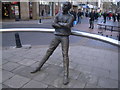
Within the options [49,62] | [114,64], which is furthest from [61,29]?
[114,64]

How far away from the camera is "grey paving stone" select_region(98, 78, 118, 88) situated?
3619 mm

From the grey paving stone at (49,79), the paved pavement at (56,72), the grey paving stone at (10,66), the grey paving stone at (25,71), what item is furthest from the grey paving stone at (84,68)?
the grey paving stone at (10,66)

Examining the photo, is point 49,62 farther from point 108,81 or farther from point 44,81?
point 108,81

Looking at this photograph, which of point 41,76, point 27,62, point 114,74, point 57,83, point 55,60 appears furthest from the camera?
point 55,60

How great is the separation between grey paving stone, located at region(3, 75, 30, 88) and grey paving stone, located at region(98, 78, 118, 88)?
1.81 m

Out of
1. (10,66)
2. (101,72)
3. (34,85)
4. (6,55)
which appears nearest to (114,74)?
(101,72)

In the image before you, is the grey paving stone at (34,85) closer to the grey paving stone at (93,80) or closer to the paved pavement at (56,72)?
the paved pavement at (56,72)

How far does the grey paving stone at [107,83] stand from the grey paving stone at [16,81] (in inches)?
71.2

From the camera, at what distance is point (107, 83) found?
12.3 feet

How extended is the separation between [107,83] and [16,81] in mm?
2229

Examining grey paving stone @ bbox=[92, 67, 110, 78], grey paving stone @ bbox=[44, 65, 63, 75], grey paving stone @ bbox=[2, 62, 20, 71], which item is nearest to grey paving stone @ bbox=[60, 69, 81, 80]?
grey paving stone @ bbox=[44, 65, 63, 75]

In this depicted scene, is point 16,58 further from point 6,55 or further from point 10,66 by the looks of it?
point 10,66

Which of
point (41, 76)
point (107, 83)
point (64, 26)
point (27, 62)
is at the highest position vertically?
point (64, 26)

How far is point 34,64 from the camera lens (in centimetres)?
469
